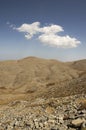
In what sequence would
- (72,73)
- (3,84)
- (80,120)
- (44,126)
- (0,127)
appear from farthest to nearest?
(72,73) < (3,84) < (0,127) < (44,126) < (80,120)

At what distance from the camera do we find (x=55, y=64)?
186 meters

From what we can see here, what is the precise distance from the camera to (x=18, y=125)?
70.1 ft

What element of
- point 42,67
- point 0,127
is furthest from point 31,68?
point 0,127

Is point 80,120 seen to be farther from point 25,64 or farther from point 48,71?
point 25,64

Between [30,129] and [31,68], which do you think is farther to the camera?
[31,68]

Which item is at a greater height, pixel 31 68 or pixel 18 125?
pixel 31 68

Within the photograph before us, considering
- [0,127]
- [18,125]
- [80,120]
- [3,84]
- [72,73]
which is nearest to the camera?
[80,120]

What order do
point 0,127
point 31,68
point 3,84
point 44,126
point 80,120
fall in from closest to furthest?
point 80,120, point 44,126, point 0,127, point 3,84, point 31,68

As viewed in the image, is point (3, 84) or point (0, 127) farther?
point (3, 84)

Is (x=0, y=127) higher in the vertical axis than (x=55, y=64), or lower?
lower

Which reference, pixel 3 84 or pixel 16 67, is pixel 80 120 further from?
pixel 16 67

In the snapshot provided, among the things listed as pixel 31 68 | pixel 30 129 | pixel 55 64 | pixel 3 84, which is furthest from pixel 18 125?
pixel 55 64

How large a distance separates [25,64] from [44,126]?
166m

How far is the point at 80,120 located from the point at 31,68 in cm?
15762
